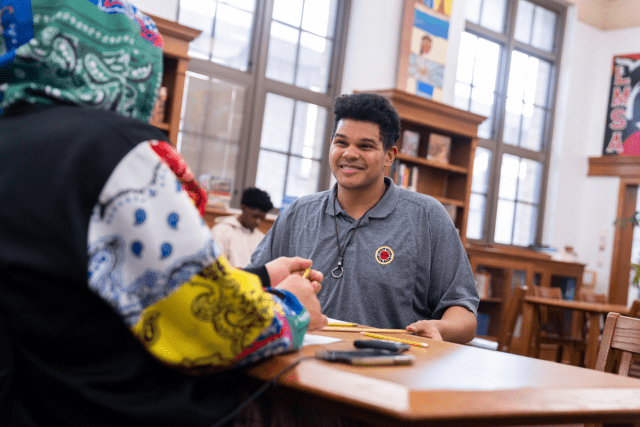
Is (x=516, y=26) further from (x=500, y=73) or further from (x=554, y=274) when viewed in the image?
(x=554, y=274)

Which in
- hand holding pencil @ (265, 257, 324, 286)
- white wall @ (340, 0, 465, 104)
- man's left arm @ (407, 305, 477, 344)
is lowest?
man's left arm @ (407, 305, 477, 344)

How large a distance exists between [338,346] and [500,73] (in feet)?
23.9

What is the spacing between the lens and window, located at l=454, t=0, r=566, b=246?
7609 millimetres

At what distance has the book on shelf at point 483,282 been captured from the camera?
6.77 metres

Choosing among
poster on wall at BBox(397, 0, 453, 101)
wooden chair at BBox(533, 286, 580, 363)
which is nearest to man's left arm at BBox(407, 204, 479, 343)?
wooden chair at BBox(533, 286, 580, 363)

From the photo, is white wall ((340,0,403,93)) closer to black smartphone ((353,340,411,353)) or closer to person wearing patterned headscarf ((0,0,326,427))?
black smartphone ((353,340,411,353))

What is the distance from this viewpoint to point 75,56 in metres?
0.91

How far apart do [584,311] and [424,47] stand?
10.0ft

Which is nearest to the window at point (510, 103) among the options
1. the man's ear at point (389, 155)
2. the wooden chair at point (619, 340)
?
the man's ear at point (389, 155)

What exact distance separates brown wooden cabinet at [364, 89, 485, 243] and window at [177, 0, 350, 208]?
749mm

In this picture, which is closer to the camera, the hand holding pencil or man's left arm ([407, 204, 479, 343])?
the hand holding pencil

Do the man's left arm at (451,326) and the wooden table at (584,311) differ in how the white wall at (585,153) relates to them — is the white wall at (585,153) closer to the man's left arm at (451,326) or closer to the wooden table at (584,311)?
the wooden table at (584,311)

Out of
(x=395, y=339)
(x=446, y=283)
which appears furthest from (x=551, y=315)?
(x=395, y=339)

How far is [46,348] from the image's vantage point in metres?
0.86
